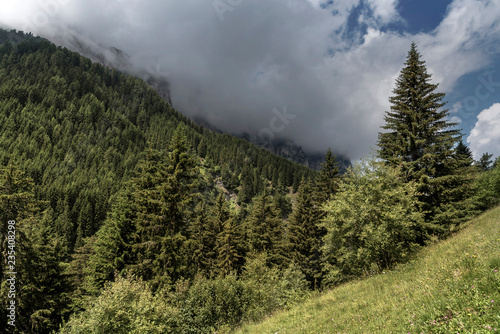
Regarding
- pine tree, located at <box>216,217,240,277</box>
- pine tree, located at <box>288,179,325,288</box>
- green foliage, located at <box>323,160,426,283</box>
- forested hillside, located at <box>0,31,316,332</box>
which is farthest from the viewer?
pine tree, located at <box>216,217,240,277</box>

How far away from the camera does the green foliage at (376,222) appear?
1333 centimetres

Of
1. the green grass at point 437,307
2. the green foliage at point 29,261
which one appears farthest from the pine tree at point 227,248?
the green grass at point 437,307

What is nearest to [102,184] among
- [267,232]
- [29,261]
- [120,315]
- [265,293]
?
[267,232]

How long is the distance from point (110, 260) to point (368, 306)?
21.5m

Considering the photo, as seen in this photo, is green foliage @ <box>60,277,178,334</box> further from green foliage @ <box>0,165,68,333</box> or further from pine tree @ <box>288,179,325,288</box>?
pine tree @ <box>288,179,325,288</box>

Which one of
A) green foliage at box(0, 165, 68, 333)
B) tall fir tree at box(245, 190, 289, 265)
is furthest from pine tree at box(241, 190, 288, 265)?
green foliage at box(0, 165, 68, 333)

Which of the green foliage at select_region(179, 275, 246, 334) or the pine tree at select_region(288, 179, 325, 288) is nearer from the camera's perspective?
the green foliage at select_region(179, 275, 246, 334)

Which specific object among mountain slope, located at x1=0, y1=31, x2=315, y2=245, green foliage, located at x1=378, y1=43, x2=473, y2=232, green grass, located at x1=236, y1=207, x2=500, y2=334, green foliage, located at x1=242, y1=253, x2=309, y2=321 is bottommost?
green foliage, located at x1=242, y1=253, x2=309, y2=321

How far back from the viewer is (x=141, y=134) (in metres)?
195

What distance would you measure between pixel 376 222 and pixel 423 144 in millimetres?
7879

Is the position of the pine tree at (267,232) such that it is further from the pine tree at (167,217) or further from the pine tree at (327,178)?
the pine tree at (167,217)

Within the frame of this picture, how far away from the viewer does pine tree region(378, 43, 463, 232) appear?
15875 millimetres

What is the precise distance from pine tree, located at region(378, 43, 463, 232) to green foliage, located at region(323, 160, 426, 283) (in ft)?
4.99

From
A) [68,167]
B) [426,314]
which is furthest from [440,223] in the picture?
[68,167]
